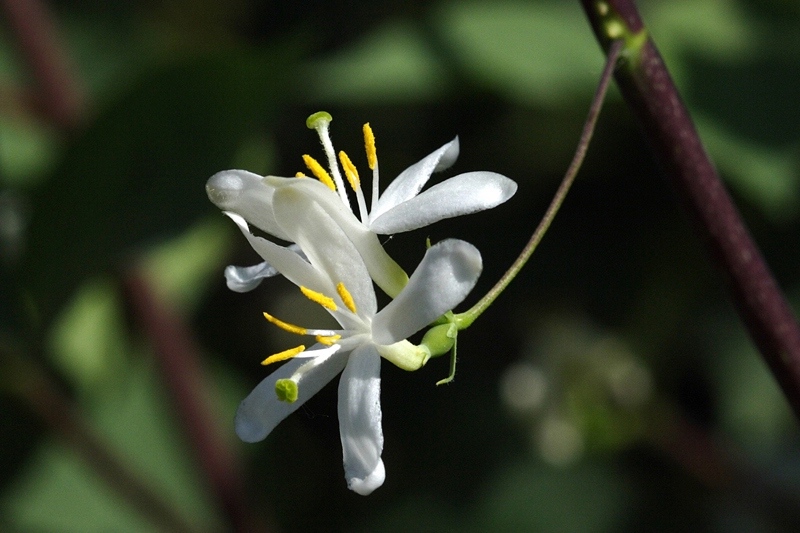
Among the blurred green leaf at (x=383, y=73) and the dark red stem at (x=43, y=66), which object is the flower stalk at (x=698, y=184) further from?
the dark red stem at (x=43, y=66)

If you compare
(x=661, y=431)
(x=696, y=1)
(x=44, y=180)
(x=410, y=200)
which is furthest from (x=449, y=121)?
(x=410, y=200)

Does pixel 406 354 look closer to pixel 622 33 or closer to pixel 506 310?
pixel 622 33

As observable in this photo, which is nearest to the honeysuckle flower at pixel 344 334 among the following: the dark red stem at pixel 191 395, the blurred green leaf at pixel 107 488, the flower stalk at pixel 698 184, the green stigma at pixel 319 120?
the green stigma at pixel 319 120

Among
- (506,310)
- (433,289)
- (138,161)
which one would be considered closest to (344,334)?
(433,289)

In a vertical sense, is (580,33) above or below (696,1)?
above

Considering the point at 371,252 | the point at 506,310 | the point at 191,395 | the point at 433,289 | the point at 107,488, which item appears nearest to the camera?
the point at 433,289

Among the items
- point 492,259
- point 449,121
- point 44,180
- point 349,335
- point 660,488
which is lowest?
point 660,488

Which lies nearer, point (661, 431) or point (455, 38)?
point (455, 38)

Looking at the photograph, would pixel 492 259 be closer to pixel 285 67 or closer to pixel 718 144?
pixel 718 144
